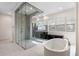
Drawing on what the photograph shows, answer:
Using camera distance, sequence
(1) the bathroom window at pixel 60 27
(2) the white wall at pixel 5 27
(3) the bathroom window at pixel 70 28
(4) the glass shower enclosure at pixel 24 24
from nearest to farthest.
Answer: (3) the bathroom window at pixel 70 28, (1) the bathroom window at pixel 60 27, (4) the glass shower enclosure at pixel 24 24, (2) the white wall at pixel 5 27

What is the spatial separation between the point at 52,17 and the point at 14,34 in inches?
122

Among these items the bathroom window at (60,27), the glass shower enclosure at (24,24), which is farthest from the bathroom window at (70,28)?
the glass shower enclosure at (24,24)

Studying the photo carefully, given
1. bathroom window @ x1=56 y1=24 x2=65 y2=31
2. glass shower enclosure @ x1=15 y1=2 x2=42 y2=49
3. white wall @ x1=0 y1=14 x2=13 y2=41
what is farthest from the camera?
white wall @ x1=0 y1=14 x2=13 y2=41

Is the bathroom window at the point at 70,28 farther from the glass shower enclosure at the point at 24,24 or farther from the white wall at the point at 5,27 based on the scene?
the white wall at the point at 5,27

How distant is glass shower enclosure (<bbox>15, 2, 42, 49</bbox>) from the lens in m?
4.32

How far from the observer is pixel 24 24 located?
5.01 meters

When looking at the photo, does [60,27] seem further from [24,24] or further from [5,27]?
[5,27]

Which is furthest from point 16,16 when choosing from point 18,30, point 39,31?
point 39,31

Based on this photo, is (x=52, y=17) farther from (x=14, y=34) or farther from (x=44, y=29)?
(x=14, y=34)

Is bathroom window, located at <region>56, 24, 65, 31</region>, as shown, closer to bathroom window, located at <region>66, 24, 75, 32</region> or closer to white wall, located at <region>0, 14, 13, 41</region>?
bathroom window, located at <region>66, 24, 75, 32</region>

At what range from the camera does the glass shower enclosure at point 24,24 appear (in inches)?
170

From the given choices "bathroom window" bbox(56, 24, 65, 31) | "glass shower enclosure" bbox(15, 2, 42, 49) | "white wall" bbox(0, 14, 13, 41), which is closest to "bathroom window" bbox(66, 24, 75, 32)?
"bathroom window" bbox(56, 24, 65, 31)

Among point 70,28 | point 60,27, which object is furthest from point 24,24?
point 70,28

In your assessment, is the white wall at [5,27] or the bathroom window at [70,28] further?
the white wall at [5,27]
